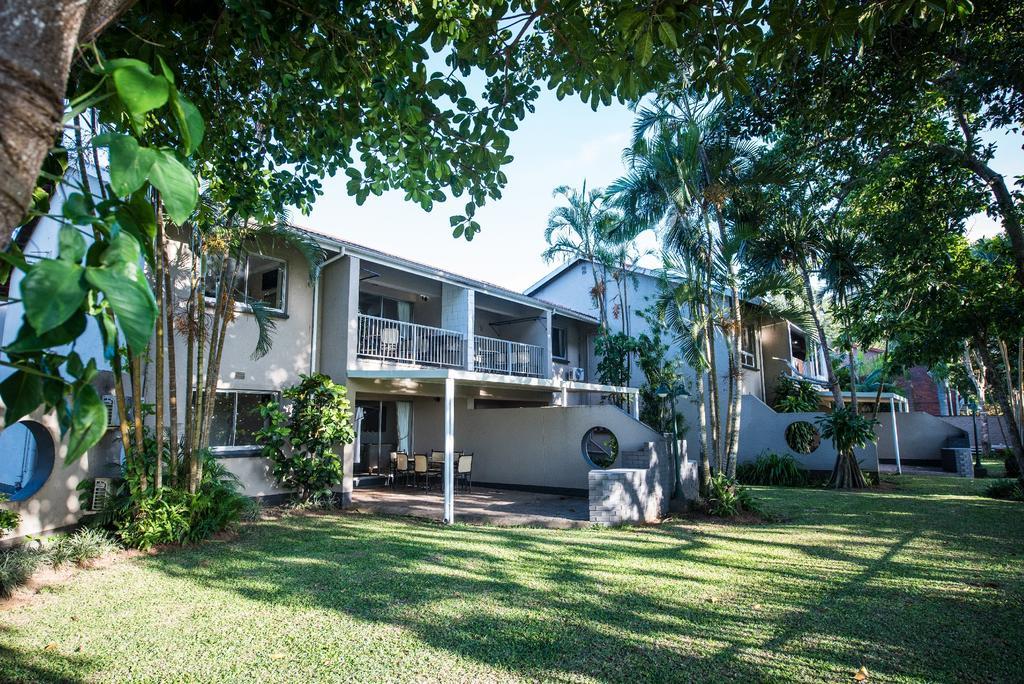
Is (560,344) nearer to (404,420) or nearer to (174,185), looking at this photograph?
(404,420)

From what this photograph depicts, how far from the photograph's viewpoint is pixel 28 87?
42.1 inches

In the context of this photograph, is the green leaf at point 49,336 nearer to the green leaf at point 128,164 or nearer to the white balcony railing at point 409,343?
the green leaf at point 128,164

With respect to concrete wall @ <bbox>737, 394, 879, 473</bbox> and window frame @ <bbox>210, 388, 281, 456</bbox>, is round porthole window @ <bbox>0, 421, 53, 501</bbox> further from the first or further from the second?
concrete wall @ <bbox>737, 394, 879, 473</bbox>

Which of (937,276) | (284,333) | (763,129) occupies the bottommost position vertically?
(284,333)

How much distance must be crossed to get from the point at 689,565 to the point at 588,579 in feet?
4.88

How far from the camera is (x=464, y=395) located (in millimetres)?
16500

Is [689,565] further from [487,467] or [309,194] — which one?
[487,467]

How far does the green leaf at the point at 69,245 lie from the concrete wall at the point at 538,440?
12.3m

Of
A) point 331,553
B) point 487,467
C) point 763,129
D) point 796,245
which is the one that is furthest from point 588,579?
point 796,245

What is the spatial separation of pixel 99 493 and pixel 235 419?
3.66 meters

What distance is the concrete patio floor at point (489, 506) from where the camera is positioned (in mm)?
10367

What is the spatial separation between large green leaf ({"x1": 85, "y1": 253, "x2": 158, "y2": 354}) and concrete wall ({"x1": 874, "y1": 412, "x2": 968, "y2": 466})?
2578 centimetres

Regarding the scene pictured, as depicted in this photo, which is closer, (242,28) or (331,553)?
(242,28)

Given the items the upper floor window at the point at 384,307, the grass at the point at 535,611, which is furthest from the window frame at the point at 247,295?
the grass at the point at 535,611
